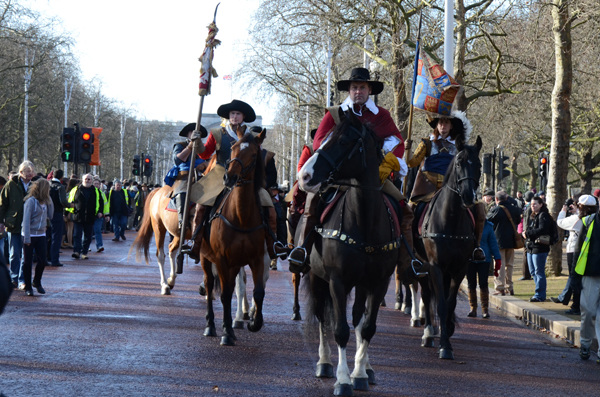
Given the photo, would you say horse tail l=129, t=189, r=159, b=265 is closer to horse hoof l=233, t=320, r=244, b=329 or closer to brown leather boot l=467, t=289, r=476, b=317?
horse hoof l=233, t=320, r=244, b=329

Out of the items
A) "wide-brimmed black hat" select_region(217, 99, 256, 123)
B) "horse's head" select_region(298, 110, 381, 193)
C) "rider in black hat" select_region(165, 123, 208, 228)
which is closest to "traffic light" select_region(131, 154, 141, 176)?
"rider in black hat" select_region(165, 123, 208, 228)

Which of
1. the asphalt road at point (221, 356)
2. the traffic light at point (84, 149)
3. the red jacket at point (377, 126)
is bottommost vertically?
the asphalt road at point (221, 356)

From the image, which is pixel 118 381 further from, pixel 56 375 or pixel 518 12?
pixel 518 12

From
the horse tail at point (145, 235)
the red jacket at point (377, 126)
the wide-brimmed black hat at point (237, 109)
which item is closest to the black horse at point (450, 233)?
the red jacket at point (377, 126)

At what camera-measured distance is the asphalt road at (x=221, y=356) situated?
7632 millimetres

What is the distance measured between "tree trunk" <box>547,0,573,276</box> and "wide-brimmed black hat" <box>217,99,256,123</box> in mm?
10073

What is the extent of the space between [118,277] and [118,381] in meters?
10.6

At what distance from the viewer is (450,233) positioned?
34.5 feet

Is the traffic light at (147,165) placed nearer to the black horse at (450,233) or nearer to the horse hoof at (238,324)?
the horse hoof at (238,324)

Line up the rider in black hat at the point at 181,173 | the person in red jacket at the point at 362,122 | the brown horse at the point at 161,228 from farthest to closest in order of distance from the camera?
the brown horse at the point at 161,228 < the rider in black hat at the point at 181,173 < the person in red jacket at the point at 362,122

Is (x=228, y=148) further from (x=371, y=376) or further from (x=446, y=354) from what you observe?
(x=371, y=376)

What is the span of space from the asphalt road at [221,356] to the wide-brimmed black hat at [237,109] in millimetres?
2585

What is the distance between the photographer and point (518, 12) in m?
25.5

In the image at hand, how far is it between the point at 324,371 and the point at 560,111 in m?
12.8
